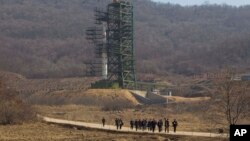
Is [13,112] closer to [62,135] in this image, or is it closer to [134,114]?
[62,135]

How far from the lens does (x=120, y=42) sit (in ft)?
233

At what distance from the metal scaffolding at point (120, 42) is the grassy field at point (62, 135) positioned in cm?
3046

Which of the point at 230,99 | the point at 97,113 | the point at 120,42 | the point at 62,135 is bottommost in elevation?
the point at 62,135

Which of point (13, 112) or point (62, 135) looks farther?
point (13, 112)

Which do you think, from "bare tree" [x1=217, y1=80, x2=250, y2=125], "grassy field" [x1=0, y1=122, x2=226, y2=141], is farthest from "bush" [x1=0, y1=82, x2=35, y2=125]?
"bare tree" [x1=217, y1=80, x2=250, y2=125]

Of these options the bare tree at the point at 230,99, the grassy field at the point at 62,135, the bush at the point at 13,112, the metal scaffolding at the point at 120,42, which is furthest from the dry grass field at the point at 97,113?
the metal scaffolding at the point at 120,42

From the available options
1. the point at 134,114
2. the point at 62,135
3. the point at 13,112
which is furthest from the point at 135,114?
the point at 62,135

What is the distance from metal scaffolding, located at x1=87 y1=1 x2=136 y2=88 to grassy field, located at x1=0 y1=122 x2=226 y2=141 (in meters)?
30.5

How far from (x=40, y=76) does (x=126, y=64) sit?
52000mm

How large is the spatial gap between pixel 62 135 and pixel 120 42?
36.8 metres

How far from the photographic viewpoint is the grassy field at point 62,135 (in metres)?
32.1

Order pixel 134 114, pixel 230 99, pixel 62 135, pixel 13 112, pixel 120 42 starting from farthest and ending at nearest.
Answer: pixel 120 42 < pixel 134 114 < pixel 13 112 < pixel 62 135 < pixel 230 99

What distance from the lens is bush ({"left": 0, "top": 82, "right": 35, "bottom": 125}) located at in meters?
45.2

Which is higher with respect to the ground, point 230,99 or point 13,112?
point 230,99
